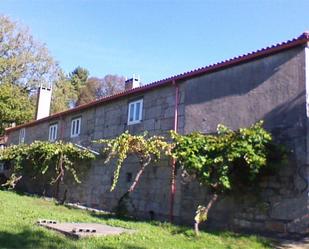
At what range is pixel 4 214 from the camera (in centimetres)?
1186

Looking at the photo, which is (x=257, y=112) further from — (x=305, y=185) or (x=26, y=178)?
(x=26, y=178)

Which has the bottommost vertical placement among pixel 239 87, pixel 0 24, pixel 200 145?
pixel 200 145

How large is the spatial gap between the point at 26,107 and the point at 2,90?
3.34 metres

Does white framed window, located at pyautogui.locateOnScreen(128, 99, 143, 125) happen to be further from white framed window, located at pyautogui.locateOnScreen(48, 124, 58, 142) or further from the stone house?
white framed window, located at pyautogui.locateOnScreen(48, 124, 58, 142)

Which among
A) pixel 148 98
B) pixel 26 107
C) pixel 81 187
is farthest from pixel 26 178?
pixel 148 98

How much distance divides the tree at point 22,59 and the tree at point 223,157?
1130 inches

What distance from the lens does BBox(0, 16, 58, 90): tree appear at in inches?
1454

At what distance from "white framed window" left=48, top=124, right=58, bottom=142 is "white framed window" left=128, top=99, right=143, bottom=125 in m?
7.51

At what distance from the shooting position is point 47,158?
62.2ft

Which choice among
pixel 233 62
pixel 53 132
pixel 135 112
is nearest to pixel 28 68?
pixel 53 132

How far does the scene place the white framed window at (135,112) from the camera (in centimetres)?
1551

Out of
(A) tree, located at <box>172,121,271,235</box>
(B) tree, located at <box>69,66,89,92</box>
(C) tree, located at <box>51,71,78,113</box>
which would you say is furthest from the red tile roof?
(B) tree, located at <box>69,66,89,92</box>

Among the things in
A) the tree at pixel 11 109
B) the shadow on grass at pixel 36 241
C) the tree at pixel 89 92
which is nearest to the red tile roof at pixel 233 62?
the shadow on grass at pixel 36 241

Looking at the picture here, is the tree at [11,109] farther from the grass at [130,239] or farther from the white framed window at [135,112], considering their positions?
the grass at [130,239]
